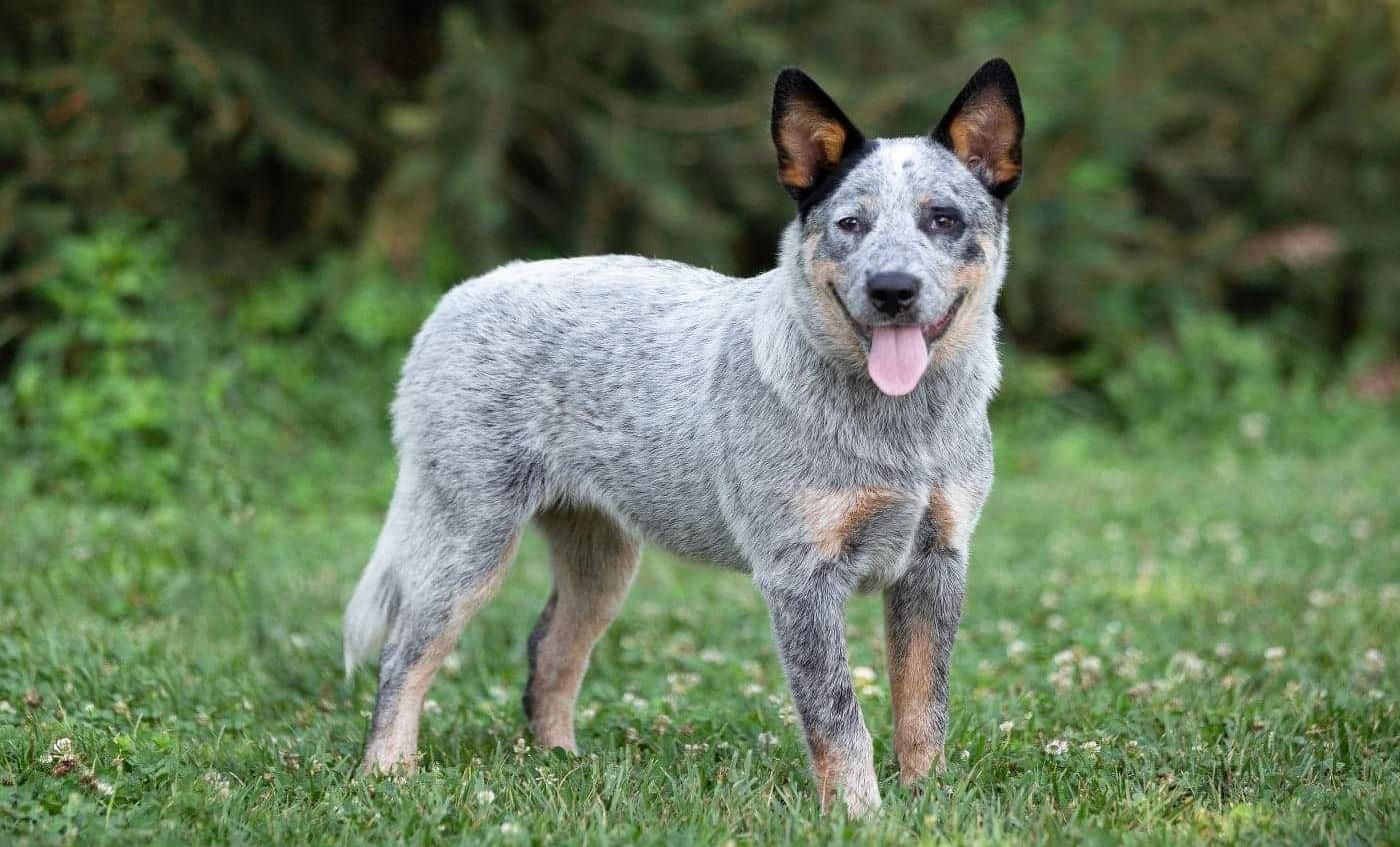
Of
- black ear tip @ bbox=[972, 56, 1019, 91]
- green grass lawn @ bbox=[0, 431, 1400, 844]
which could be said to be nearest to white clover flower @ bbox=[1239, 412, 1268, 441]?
green grass lawn @ bbox=[0, 431, 1400, 844]

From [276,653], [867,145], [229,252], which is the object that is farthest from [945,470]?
[229,252]

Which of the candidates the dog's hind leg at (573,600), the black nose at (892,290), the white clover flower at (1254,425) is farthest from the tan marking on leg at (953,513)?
the white clover flower at (1254,425)

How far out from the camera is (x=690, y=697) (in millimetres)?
5188

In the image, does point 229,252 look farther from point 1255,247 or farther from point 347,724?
point 1255,247

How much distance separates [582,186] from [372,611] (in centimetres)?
535

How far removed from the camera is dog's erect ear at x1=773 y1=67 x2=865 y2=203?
409cm

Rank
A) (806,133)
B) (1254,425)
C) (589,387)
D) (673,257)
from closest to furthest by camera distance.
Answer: (806,133), (589,387), (673,257), (1254,425)

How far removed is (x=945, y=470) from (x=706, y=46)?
6250 mm

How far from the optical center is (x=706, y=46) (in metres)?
9.73

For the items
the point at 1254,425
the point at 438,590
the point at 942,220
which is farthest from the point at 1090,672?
the point at 1254,425

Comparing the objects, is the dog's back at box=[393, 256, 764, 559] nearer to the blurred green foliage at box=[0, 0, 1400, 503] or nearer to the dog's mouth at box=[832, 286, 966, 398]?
the dog's mouth at box=[832, 286, 966, 398]

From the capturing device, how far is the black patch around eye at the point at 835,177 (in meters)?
4.10

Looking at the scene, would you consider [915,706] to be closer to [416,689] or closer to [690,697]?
[690,697]

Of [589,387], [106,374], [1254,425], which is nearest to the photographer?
[589,387]
